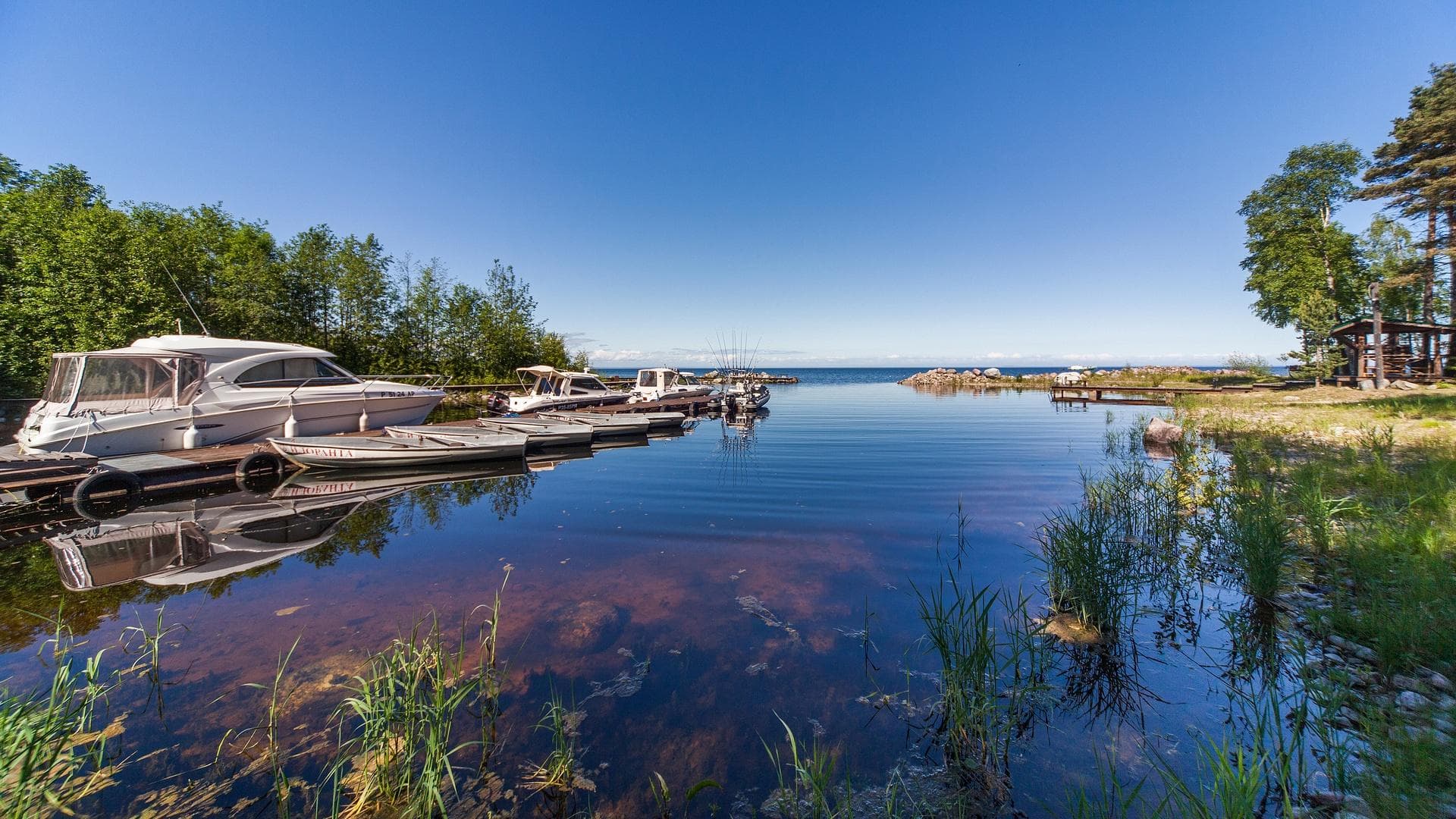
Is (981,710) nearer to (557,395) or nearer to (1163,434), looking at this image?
(1163,434)

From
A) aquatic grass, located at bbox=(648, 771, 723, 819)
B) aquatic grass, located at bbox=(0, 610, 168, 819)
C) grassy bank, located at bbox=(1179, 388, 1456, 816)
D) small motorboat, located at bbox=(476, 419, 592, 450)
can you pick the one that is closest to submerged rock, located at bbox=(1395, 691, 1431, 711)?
grassy bank, located at bbox=(1179, 388, 1456, 816)

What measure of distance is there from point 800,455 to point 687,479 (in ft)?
14.3

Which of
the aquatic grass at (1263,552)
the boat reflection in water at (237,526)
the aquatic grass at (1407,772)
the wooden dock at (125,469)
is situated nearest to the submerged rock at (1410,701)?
the aquatic grass at (1407,772)

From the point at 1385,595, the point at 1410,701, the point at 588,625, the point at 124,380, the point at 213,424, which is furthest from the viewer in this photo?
the point at 213,424

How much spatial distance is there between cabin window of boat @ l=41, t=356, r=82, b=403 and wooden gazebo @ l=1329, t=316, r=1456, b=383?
131 feet

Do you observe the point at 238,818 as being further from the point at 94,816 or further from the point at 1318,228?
the point at 1318,228

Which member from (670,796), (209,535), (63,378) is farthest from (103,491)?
(670,796)

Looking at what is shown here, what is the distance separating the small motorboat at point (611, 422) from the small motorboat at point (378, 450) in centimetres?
462

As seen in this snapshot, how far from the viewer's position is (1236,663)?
13.9ft

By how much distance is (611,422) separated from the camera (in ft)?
60.1

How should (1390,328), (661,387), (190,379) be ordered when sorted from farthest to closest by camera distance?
(661,387), (1390,328), (190,379)

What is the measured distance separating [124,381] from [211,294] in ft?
59.3

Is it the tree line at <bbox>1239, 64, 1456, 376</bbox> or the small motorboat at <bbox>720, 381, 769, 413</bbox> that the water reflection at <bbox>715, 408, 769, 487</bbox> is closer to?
the small motorboat at <bbox>720, 381, 769, 413</bbox>

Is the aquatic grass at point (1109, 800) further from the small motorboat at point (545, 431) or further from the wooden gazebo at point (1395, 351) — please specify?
the wooden gazebo at point (1395, 351)
